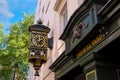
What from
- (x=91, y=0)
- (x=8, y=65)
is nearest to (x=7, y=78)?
(x=8, y=65)

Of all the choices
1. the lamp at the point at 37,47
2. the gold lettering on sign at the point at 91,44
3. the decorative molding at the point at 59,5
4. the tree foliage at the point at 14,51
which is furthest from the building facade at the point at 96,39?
the tree foliage at the point at 14,51

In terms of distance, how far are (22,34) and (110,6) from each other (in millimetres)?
18265

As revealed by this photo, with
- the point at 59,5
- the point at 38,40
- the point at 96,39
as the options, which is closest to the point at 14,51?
the point at 59,5

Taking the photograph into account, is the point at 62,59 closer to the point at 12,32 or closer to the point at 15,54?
the point at 15,54

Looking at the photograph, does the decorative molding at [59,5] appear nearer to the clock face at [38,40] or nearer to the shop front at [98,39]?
the clock face at [38,40]

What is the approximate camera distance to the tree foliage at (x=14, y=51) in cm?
1981

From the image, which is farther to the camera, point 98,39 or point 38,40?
point 38,40

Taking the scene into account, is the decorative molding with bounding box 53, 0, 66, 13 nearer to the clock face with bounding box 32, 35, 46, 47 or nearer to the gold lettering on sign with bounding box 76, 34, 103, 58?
the clock face with bounding box 32, 35, 46, 47

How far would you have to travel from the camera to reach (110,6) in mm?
3605

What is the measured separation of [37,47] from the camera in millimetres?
7305

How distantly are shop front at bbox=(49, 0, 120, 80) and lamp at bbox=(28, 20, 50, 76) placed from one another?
91.3 inches

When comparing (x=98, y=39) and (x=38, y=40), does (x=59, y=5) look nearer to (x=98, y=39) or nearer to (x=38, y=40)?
(x=38, y=40)

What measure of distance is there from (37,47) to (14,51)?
12934 mm

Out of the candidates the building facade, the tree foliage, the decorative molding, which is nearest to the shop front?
the building facade
